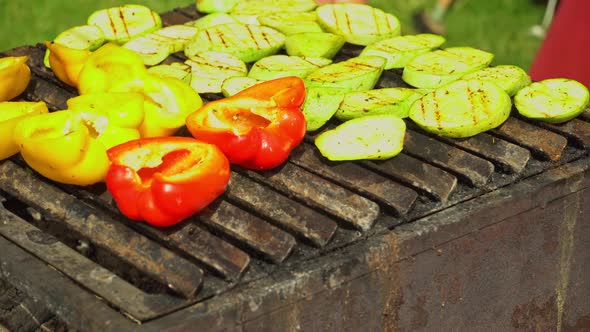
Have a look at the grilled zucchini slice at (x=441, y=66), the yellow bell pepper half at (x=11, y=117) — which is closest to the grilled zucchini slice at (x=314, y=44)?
the grilled zucchini slice at (x=441, y=66)

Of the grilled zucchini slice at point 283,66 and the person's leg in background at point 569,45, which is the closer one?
the grilled zucchini slice at point 283,66

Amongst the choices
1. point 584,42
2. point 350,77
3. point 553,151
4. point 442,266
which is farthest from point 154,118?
point 584,42

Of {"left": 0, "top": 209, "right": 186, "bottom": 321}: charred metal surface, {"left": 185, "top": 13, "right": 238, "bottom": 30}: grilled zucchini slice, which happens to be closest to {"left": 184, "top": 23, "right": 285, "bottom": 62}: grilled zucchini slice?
{"left": 185, "top": 13, "right": 238, "bottom": 30}: grilled zucchini slice

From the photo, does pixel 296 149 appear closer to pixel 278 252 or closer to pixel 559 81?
pixel 278 252

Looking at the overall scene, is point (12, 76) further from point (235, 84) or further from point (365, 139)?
point (365, 139)

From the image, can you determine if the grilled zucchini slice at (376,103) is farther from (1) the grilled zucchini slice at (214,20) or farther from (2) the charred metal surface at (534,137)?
(1) the grilled zucchini slice at (214,20)

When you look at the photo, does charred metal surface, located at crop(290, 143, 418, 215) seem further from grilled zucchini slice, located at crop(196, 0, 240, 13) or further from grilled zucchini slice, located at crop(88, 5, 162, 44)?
grilled zucchini slice, located at crop(196, 0, 240, 13)
